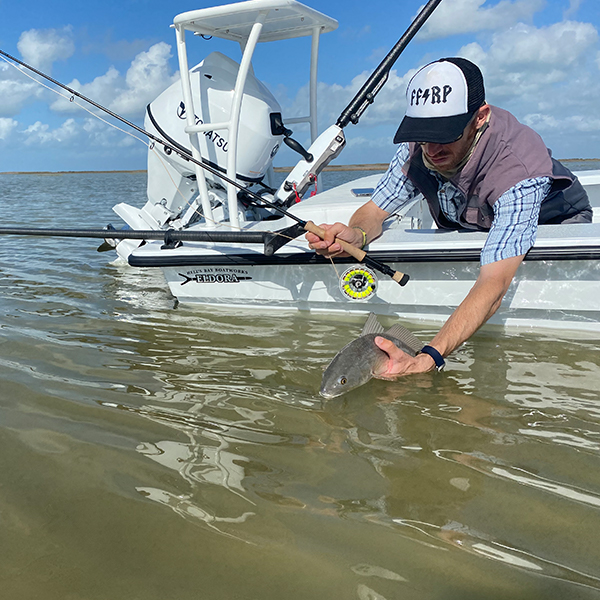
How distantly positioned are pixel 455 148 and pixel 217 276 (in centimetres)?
236

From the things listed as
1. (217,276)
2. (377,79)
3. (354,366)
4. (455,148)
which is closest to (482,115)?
(455,148)

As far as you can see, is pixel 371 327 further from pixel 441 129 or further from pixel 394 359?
pixel 441 129

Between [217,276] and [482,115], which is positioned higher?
[482,115]

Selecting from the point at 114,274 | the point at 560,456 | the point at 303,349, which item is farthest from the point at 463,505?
the point at 114,274

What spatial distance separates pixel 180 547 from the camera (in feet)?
5.91

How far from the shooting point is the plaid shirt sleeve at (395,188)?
3889 mm

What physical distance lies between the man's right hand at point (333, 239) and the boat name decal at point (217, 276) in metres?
0.89

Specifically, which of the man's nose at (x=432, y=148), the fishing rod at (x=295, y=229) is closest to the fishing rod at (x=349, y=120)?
the fishing rod at (x=295, y=229)

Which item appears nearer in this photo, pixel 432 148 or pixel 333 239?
pixel 432 148

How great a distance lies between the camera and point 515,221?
320 centimetres

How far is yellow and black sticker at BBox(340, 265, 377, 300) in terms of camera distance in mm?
4246

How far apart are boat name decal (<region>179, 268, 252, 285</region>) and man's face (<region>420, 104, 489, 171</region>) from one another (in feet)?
6.54

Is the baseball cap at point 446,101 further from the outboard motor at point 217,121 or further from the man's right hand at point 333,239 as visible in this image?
the outboard motor at point 217,121

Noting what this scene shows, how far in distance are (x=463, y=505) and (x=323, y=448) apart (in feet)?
2.17
